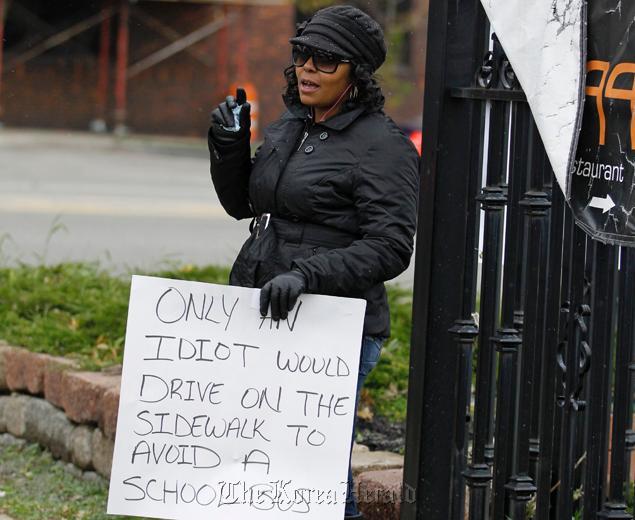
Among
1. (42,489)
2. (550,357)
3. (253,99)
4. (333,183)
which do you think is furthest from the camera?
(253,99)

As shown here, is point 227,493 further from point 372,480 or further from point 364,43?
point 364,43

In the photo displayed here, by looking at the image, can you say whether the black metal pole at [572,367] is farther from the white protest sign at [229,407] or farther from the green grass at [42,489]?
the green grass at [42,489]

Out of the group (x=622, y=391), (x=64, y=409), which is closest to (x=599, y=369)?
(x=622, y=391)

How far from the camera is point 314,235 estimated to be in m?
3.66

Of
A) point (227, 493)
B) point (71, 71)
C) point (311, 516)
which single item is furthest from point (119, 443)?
point (71, 71)

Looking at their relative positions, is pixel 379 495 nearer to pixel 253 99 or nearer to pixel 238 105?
pixel 238 105

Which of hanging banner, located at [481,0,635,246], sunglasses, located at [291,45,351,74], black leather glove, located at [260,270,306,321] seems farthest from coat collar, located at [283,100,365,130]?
hanging banner, located at [481,0,635,246]

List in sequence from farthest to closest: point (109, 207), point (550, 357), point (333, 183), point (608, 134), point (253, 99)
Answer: point (253, 99)
point (109, 207)
point (333, 183)
point (550, 357)
point (608, 134)

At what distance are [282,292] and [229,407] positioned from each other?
1.35 feet

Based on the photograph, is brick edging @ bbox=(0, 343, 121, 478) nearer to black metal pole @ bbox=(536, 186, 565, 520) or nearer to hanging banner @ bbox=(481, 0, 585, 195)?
black metal pole @ bbox=(536, 186, 565, 520)

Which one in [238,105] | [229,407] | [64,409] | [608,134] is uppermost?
[238,105]

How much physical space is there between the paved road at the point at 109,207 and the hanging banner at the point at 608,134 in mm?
4656

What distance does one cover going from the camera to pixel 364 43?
11.9 feet

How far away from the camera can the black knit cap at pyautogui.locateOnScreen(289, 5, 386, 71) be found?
3.58 metres
